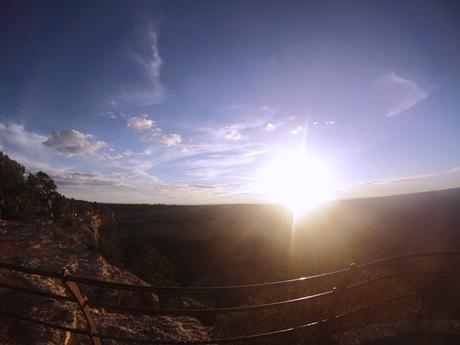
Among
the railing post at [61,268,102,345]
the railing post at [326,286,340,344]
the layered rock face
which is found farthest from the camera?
the layered rock face

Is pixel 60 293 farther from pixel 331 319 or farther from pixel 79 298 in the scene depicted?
pixel 331 319

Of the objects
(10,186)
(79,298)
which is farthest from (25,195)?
(79,298)

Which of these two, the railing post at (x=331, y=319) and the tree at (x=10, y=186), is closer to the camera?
the railing post at (x=331, y=319)

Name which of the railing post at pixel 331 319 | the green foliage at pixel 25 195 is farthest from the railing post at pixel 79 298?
the green foliage at pixel 25 195

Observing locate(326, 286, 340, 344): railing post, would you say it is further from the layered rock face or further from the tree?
the tree

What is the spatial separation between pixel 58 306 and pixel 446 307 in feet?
20.2

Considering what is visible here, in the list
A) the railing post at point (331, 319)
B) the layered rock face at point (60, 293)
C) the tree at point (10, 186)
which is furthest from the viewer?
the tree at point (10, 186)

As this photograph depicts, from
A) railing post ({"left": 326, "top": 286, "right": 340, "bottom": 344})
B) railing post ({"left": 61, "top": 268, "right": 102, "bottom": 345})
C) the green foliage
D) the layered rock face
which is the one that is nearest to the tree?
the green foliage

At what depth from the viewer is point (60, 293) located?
768 cm

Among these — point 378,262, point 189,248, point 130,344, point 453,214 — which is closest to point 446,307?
point 378,262

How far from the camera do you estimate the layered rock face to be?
219 inches

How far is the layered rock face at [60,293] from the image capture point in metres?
5.57

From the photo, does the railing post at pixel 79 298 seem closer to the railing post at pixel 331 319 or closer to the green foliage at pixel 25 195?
the railing post at pixel 331 319

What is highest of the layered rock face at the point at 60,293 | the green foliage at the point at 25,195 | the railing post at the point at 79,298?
the green foliage at the point at 25,195
